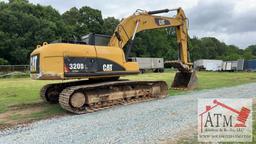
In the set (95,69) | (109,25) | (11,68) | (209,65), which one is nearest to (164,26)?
(95,69)

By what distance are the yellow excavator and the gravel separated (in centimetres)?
92

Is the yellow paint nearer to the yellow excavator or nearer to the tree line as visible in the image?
the yellow excavator

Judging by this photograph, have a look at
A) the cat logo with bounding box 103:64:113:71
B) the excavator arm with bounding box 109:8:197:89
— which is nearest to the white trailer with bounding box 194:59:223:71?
the excavator arm with bounding box 109:8:197:89

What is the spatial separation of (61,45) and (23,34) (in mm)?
48125

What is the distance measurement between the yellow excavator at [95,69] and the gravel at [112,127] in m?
0.92

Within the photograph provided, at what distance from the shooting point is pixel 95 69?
12.7m

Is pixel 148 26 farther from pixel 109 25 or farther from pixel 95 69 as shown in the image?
pixel 109 25

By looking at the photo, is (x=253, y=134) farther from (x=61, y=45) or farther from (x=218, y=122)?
(x=61, y=45)

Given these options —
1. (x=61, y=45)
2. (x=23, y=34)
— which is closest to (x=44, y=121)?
(x=61, y=45)

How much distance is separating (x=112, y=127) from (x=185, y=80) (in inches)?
450

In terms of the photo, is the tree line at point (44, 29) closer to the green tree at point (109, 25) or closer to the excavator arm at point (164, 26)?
the green tree at point (109, 25)

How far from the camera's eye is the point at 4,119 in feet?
36.8

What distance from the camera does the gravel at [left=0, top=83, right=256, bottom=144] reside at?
7949 millimetres

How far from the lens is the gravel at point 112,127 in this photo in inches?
313
